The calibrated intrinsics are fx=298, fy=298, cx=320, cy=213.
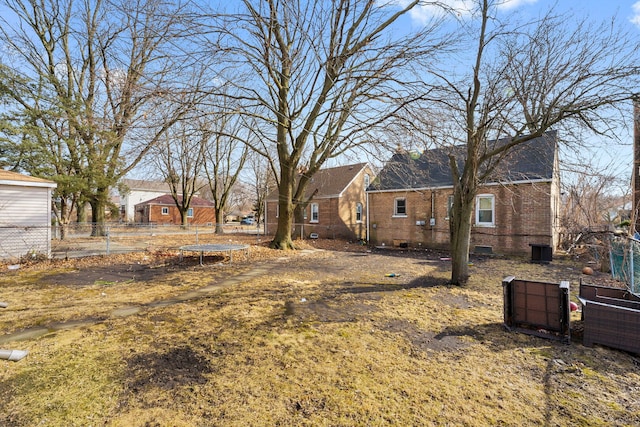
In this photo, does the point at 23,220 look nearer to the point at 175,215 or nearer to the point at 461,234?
the point at 461,234

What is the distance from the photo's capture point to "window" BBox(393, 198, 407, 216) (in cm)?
1720

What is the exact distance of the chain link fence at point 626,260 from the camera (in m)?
5.77

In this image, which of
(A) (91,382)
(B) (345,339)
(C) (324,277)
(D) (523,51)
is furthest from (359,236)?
(A) (91,382)

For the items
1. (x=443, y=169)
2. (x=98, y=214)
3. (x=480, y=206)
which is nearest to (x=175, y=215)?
A: (x=98, y=214)

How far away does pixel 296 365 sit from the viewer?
3307mm

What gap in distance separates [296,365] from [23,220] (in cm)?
1272

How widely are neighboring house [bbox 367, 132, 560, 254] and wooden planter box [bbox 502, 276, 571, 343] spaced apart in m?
5.26

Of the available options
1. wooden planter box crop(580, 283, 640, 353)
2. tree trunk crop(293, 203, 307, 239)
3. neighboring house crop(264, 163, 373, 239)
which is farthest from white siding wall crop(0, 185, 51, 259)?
wooden planter box crop(580, 283, 640, 353)

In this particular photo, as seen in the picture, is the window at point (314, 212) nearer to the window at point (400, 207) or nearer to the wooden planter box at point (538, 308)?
the window at point (400, 207)

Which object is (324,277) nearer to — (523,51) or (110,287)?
(110,287)

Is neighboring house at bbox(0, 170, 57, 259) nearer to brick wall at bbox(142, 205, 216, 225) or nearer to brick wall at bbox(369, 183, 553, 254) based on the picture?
brick wall at bbox(369, 183, 553, 254)

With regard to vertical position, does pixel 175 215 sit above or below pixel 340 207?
below

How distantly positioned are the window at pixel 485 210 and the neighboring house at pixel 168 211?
35854 millimetres

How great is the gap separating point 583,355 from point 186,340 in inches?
197
